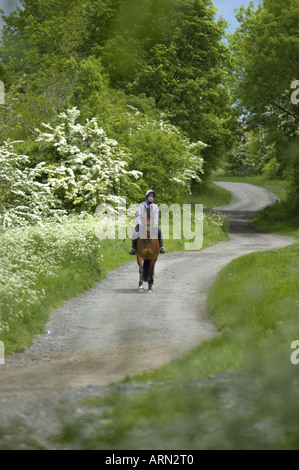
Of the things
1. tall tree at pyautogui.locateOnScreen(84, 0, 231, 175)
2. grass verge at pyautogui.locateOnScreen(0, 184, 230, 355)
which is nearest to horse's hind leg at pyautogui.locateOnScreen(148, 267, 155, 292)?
grass verge at pyautogui.locateOnScreen(0, 184, 230, 355)

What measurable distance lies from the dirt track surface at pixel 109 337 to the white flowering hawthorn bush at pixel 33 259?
688 millimetres

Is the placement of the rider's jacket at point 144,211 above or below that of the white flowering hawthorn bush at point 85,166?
below

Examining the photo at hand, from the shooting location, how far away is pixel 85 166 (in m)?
30.2

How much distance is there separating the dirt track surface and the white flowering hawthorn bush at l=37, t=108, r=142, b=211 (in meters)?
4.48

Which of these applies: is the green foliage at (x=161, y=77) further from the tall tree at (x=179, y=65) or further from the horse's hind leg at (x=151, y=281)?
the horse's hind leg at (x=151, y=281)

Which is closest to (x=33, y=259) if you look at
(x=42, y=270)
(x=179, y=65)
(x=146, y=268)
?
(x=42, y=270)

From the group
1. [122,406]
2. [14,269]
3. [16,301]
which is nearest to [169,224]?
[14,269]

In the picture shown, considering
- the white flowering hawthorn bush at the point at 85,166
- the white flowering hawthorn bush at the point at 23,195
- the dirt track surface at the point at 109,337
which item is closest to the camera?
the dirt track surface at the point at 109,337

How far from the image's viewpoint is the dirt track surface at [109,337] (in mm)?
5902

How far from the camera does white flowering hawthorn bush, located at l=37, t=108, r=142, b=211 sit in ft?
95.5

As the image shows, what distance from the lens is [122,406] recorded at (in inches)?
184

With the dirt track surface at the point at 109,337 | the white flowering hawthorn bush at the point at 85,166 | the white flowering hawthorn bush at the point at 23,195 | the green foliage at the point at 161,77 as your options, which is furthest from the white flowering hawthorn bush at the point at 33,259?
the green foliage at the point at 161,77

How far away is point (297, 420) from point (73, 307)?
37.0 ft

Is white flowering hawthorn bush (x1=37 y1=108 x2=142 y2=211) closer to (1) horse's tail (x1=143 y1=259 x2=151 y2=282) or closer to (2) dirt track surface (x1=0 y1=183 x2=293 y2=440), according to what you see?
(2) dirt track surface (x1=0 y1=183 x2=293 y2=440)
